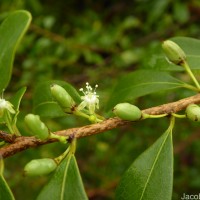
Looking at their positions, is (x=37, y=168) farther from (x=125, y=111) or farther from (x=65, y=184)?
(x=125, y=111)

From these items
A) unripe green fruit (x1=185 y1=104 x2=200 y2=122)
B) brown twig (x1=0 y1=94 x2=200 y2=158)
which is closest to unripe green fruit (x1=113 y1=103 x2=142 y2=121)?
brown twig (x1=0 y1=94 x2=200 y2=158)

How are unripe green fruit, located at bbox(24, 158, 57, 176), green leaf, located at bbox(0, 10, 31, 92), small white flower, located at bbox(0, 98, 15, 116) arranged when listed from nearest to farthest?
unripe green fruit, located at bbox(24, 158, 57, 176), small white flower, located at bbox(0, 98, 15, 116), green leaf, located at bbox(0, 10, 31, 92)

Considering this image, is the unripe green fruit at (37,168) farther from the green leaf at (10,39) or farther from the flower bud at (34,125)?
the green leaf at (10,39)

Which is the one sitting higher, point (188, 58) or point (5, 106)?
point (188, 58)

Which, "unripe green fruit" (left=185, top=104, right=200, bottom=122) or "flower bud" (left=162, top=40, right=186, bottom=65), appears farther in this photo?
"flower bud" (left=162, top=40, right=186, bottom=65)

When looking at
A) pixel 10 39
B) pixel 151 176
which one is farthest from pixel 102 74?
pixel 151 176

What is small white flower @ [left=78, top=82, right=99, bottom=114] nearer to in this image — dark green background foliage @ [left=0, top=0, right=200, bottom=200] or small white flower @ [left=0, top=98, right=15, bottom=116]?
small white flower @ [left=0, top=98, right=15, bottom=116]
